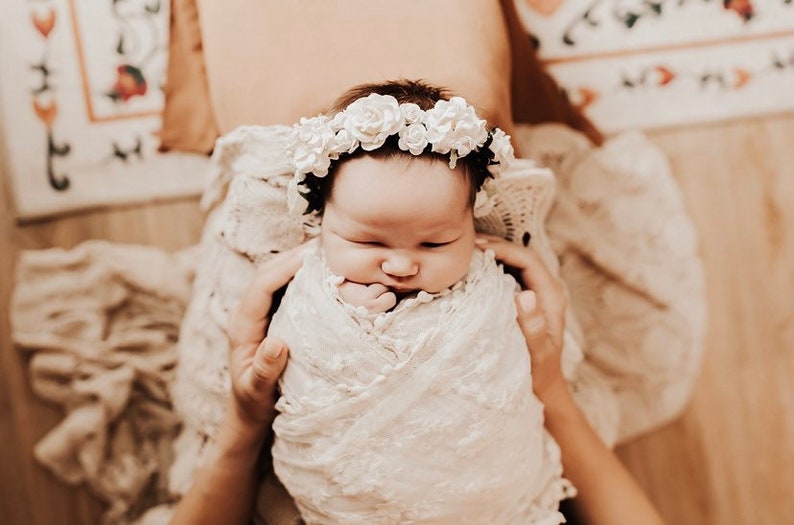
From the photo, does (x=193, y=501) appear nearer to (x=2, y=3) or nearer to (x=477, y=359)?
(x=477, y=359)

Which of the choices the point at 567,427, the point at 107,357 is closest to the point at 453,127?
the point at 567,427

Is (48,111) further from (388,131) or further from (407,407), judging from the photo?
(407,407)

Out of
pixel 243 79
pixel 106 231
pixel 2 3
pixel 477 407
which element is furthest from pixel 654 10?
pixel 2 3

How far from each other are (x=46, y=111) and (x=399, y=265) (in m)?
0.98

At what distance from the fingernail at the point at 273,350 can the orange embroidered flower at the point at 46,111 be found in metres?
0.86

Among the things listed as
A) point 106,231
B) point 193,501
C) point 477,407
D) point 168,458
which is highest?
point 477,407

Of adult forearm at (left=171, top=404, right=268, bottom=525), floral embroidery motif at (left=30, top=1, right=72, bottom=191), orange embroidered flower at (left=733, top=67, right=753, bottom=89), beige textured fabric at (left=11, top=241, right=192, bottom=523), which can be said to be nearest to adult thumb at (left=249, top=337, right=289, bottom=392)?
adult forearm at (left=171, top=404, right=268, bottom=525)

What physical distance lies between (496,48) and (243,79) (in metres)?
0.39

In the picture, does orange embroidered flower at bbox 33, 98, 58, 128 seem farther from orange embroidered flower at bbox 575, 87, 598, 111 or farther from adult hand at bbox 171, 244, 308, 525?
orange embroidered flower at bbox 575, 87, 598, 111

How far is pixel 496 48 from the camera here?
45.1 inches

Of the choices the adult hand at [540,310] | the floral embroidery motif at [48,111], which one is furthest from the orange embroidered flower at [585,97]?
the floral embroidery motif at [48,111]

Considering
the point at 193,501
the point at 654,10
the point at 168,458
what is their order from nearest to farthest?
1. the point at 193,501
2. the point at 168,458
3. the point at 654,10

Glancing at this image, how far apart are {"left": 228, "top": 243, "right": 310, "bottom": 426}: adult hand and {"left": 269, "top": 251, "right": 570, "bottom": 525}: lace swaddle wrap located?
0.06 meters

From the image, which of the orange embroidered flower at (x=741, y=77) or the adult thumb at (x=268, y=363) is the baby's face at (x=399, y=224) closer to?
the adult thumb at (x=268, y=363)
